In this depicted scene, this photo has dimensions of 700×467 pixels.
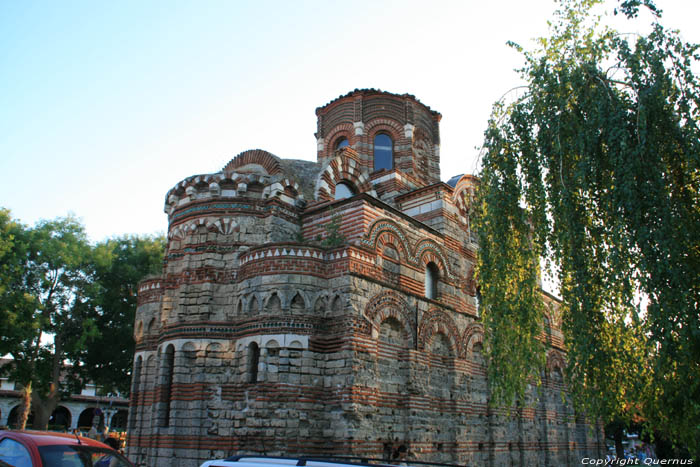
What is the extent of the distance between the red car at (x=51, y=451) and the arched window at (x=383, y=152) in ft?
45.2

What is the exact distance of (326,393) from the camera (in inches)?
393

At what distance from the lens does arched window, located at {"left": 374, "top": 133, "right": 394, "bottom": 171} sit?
18.3 metres

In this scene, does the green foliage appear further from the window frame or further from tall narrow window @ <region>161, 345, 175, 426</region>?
the window frame

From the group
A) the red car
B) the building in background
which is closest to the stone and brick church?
the red car

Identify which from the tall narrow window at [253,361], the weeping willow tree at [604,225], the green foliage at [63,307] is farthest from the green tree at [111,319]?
the weeping willow tree at [604,225]

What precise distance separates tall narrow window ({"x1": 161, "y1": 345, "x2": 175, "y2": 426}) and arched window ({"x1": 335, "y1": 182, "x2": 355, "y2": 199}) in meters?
6.34

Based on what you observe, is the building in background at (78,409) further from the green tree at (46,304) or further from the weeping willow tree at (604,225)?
the weeping willow tree at (604,225)

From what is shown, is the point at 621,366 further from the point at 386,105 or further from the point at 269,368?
the point at 386,105

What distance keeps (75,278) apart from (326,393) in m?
14.5

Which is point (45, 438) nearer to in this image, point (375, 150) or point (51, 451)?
point (51, 451)

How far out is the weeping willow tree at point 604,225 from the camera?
19.4 feet

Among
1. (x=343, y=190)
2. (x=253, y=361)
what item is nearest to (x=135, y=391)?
(x=253, y=361)

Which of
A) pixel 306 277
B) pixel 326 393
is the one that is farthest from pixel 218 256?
pixel 326 393

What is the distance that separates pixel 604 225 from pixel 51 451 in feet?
22.5
